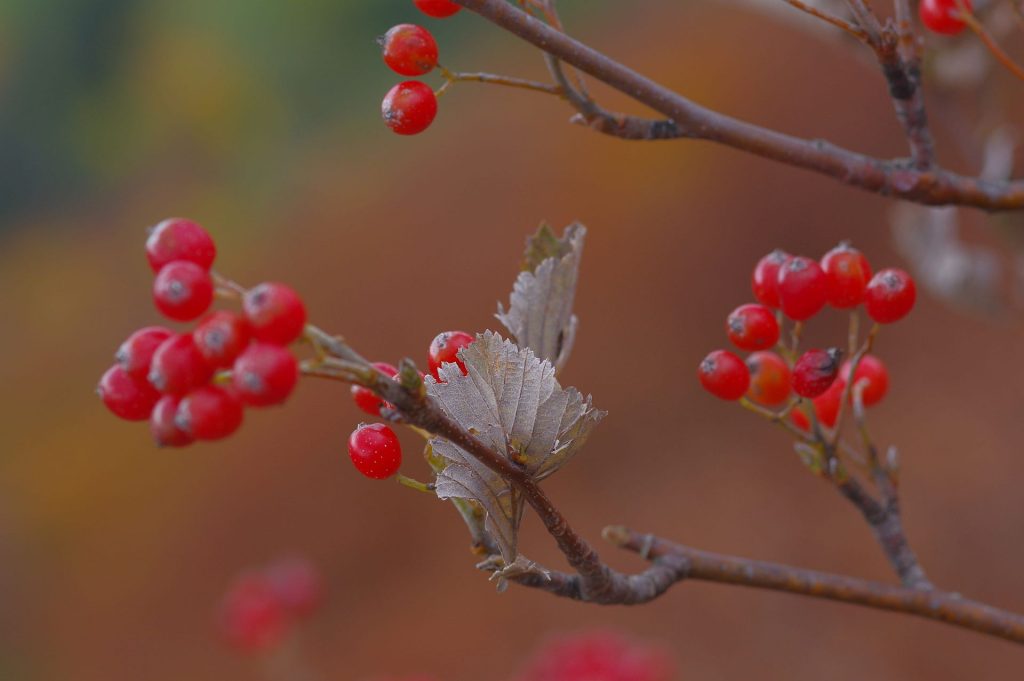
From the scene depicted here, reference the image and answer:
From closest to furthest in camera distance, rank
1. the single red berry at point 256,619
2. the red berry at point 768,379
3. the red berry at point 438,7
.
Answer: the red berry at point 438,7 → the red berry at point 768,379 → the single red berry at point 256,619

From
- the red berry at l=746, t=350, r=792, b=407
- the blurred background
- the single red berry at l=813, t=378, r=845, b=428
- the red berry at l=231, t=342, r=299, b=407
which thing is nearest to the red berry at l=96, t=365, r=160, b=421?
the red berry at l=231, t=342, r=299, b=407

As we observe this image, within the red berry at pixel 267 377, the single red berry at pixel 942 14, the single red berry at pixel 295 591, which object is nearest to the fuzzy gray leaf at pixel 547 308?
the red berry at pixel 267 377

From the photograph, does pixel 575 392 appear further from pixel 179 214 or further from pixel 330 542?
pixel 179 214

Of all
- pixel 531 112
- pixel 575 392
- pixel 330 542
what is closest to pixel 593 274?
pixel 531 112

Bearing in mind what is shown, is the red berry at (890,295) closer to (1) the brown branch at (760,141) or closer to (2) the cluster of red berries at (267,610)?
(1) the brown branch at (760,141)

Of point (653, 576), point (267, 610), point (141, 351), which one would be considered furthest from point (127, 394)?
point (267, 610)
